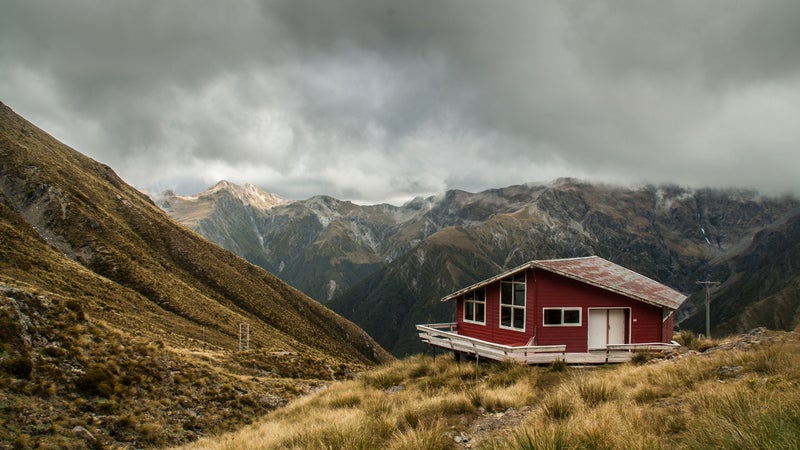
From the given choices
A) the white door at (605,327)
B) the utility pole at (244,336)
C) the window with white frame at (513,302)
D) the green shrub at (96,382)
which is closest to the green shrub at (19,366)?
the green shrub at (96,382)

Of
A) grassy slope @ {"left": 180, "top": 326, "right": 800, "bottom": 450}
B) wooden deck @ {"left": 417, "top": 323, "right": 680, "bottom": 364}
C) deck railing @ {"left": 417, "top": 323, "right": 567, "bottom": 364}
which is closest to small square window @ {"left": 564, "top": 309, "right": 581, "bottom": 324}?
wooden deck @ {"left": 417, "top": 323, "right": 680, "bottom": 364}

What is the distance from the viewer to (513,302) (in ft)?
83.7

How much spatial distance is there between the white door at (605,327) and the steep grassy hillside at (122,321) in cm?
1891

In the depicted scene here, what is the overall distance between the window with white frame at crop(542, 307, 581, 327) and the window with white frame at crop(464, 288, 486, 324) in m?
4.35

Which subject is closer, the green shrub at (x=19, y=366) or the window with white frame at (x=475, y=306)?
the green shrub at (x=19, y=366)

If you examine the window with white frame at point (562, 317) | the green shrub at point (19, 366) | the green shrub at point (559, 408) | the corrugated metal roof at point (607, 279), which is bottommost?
the green shrub at point (19, 366)

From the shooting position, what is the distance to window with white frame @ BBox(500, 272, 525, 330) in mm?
25062

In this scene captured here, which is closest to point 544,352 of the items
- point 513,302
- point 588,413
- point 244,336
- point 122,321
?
point 513,302

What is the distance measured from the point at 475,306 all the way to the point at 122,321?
32.7 metres

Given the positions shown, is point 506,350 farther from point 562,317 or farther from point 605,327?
point 605,327

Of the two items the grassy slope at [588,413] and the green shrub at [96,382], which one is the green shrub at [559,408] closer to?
the grassy slope at [588,413]

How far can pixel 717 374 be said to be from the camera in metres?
11.6

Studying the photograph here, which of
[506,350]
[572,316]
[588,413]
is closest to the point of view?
[588,413]

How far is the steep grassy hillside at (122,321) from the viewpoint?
1528 cm
